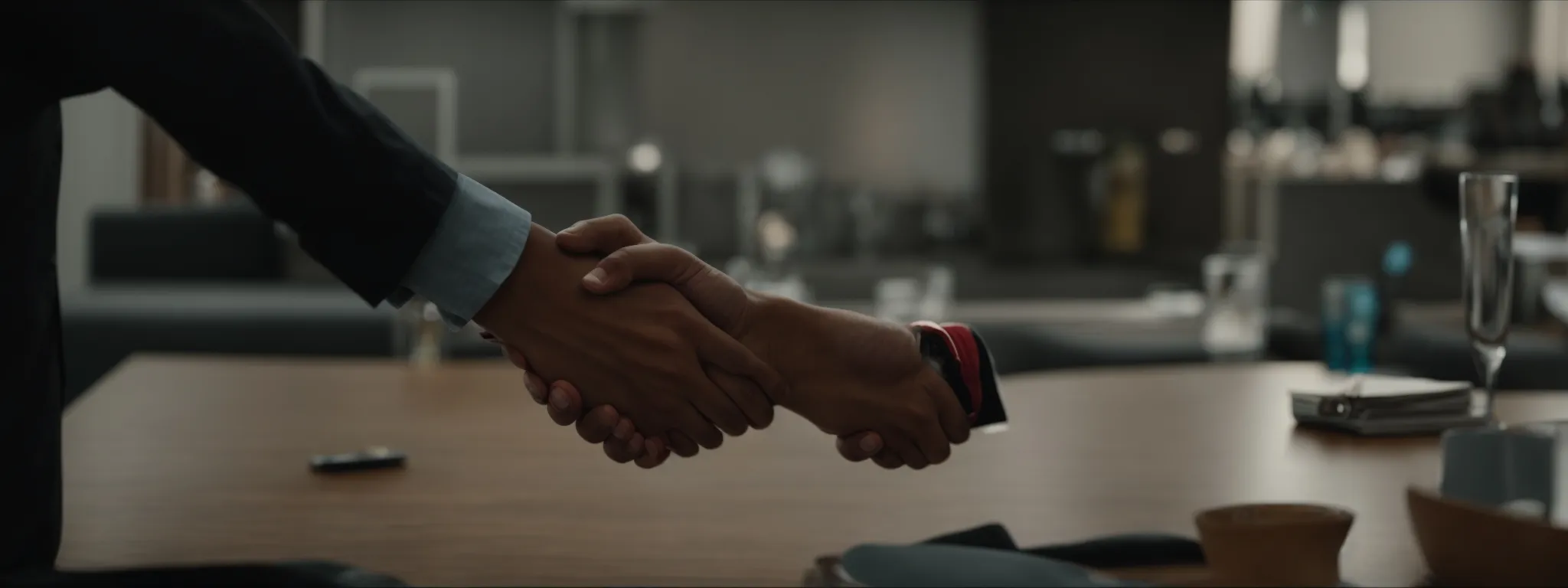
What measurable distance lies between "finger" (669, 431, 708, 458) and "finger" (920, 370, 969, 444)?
15cm

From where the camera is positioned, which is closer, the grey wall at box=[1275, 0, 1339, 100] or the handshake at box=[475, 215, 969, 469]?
the handshake at box=[475, 215, 969, 469]

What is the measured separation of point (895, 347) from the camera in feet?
3.64

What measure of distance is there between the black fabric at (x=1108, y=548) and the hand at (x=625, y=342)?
228mm

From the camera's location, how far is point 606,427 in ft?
3.63

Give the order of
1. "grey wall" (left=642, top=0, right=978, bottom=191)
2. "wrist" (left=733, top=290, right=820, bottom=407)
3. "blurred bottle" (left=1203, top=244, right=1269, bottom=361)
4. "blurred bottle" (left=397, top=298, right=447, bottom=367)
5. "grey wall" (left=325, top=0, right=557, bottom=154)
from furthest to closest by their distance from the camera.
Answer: "grey wall" (left=642, top=0, right=978, bottom=191), "grey wall" (left=325, top=0, right=557, bottom=154), "blurred bottle" (left=1203, top=244, right=1269, bottom=361), "blurred bottle" (left=397, top=298, right=447, bottom=367), "wrist" (left=733, top=290, right=820, bottom=407)

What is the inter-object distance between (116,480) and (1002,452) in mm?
663

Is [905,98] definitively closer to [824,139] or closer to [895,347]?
[824,139]

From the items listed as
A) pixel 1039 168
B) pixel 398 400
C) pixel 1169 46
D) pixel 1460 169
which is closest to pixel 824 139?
pixel 1039 168

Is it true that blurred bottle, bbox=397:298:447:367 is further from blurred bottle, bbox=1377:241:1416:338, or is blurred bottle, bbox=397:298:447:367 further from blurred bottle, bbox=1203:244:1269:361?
blurred bottle, bbox=1377:241:1416:338

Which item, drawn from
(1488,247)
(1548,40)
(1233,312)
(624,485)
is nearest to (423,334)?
(624,485)

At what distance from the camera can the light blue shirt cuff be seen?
1.01 meters

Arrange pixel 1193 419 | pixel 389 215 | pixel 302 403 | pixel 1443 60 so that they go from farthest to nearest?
1. pixel 1443 60
2. pixel 302 403
3. pixel 1193 419
4. pixel 389 215

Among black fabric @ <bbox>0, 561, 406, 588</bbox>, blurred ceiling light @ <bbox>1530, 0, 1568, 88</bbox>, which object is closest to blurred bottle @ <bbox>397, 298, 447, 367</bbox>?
black fabric @ <bbox>0, 561, 406, 588</bbox>

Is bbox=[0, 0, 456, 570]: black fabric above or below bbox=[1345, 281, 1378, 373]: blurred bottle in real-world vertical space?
above
